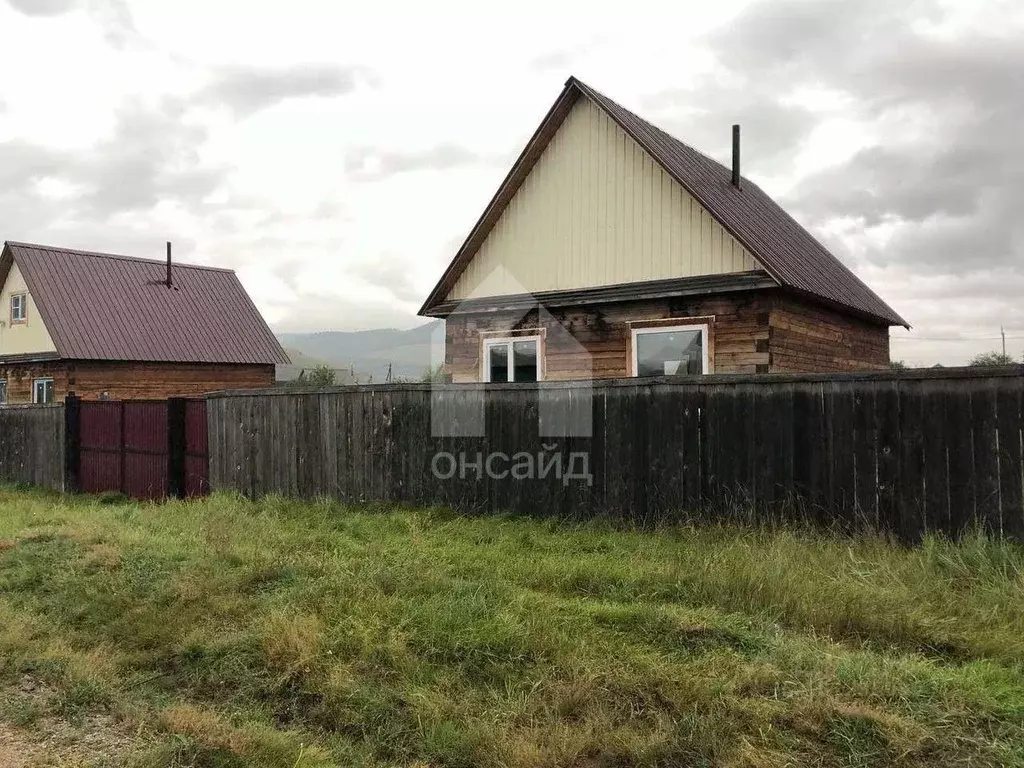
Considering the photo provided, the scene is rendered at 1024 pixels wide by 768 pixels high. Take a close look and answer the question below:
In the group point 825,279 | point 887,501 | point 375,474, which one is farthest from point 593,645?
point 825,279

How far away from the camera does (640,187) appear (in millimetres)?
13148

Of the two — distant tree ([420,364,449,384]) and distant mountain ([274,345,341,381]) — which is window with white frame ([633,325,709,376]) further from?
distant mountain ([274,345,341,381])

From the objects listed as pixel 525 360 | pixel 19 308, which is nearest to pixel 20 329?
pixel 19 308

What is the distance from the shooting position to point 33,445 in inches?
644

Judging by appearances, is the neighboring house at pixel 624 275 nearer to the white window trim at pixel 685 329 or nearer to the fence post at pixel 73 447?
the white window trim at pixel 685 329

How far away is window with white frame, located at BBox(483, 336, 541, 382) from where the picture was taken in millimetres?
14060

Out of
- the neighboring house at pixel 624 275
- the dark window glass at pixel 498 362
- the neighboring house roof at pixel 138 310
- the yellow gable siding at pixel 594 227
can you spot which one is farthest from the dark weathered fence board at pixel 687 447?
the neighboring house roof at pixel 138 310

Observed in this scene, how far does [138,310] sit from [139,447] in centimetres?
1618

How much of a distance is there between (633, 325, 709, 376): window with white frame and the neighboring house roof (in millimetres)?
19830

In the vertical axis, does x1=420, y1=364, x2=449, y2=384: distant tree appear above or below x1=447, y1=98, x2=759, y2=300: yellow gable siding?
below

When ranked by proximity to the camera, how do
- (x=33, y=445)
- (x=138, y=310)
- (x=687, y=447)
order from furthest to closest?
(x=138, y=310) < (x=33, y=445) < (x=687, y=447)

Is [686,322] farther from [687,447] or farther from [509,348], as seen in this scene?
[687,447]

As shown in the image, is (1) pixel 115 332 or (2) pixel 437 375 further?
(1) pixel 115 332

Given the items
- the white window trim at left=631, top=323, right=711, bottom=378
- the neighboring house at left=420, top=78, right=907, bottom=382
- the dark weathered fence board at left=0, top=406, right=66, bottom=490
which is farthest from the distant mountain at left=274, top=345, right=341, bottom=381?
the white window trim at left=631, top=323, right=711, bottom=378
